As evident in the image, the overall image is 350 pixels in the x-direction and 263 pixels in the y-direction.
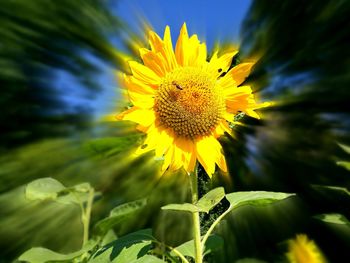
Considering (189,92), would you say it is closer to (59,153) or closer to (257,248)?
(257,248)

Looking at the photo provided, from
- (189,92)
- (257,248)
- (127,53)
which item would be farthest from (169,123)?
(127,53)

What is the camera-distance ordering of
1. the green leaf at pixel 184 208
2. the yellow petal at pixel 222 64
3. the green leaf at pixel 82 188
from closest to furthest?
the green leaf at pixel 184 208 → the yellow petal at pixel 222 64 → the green leaf at pixel 82 188

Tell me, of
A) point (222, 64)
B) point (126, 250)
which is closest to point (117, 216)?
point (126, 250)

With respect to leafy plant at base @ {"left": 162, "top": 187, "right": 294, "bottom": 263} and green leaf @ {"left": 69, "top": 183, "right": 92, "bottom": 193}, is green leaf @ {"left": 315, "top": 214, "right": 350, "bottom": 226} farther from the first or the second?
green leaf @ {"left": 69, "top": 183, "right": 92, "bottom": 193}

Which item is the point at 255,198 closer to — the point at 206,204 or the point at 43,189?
the point at 206,204

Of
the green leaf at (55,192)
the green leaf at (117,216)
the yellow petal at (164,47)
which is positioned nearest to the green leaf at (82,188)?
the green leaf at (55,192)

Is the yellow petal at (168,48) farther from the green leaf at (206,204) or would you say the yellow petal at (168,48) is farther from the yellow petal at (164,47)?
the green leaf at (206,204)

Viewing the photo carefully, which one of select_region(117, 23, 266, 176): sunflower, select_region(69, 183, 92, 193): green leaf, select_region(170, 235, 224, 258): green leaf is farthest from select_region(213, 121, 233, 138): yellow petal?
select_region(69, 183, 92, 193): green leaf

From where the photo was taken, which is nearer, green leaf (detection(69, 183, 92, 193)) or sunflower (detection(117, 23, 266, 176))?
sunflower (detection(117, 23, 266, 176))
